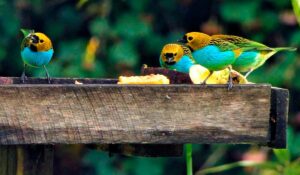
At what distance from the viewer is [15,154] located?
2908mm

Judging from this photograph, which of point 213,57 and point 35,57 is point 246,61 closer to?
point 213,57

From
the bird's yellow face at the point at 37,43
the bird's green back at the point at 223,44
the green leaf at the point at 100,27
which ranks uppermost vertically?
the green leaf at the point at 100,27

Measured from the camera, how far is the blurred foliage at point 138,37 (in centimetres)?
675

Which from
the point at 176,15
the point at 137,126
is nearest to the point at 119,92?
the point at 137,126

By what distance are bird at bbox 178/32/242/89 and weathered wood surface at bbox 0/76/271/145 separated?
0.52m

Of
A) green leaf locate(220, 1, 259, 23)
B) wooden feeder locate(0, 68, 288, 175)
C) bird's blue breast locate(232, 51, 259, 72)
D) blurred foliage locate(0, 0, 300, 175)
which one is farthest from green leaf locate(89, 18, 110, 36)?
wooden feeder locate(0, 68, 288, 175)

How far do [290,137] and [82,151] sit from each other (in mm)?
1707

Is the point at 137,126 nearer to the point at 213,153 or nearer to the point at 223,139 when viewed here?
the point at 223,139

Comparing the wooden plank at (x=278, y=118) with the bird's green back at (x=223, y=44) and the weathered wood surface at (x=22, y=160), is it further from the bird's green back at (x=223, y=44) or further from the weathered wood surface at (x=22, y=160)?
the weathered wood surface at (x=22, y=160)

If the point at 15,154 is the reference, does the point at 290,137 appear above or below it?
above

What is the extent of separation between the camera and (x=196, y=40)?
353cm

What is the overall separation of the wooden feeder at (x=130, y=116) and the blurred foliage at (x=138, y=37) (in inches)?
141

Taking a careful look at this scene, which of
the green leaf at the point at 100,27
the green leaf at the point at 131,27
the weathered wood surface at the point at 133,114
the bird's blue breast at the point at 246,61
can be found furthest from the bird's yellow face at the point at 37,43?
the green leaf at the point at 131,27

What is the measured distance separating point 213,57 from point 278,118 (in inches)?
21.8
